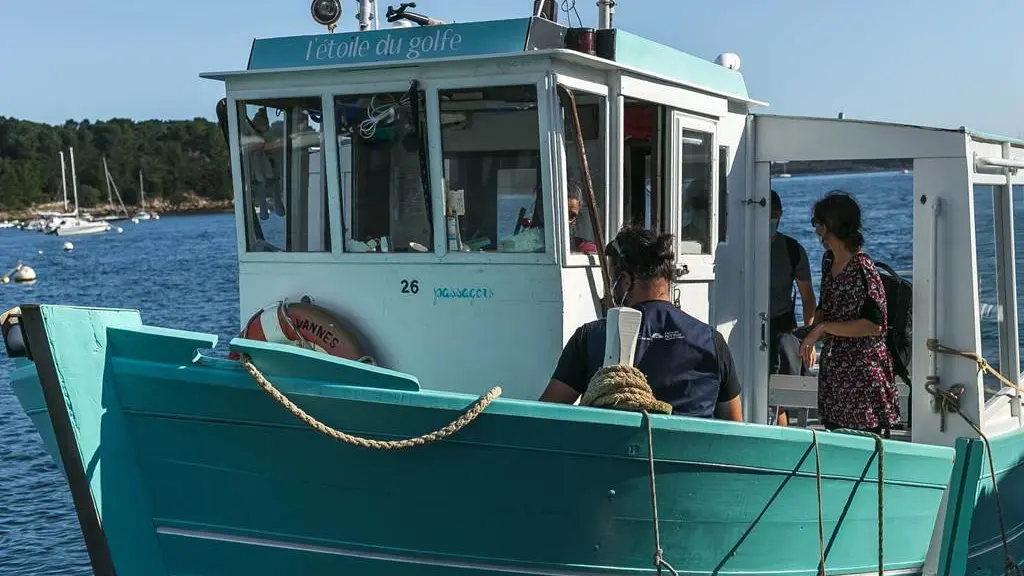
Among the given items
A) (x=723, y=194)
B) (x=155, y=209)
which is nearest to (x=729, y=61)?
(x=723, y=194)

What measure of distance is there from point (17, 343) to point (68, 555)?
7.82 m

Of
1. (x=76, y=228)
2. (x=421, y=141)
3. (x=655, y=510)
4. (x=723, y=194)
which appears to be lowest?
(x=655, y=510)

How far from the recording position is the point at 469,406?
4645mm

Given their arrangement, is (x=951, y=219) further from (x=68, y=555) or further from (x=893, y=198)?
(x=893, y=198)

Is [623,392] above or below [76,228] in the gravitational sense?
below

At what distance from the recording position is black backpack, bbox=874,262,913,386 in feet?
23.2

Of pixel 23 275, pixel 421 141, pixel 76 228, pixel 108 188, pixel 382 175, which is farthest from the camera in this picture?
pixel 108 188

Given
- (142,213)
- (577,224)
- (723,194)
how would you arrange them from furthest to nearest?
(142,213) → (723,194) → (577,224)

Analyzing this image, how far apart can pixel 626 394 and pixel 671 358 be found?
352 mm

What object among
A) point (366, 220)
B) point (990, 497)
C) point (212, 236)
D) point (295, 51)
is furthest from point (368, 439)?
point (212, 236)

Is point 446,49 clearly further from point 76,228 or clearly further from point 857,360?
point 76,228

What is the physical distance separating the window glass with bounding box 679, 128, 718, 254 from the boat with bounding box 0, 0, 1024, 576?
23 mm

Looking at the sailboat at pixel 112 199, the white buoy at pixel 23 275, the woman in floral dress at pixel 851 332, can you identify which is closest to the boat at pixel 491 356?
the woman in floral dress at pixel 851 332

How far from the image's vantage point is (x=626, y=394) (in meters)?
4.66
